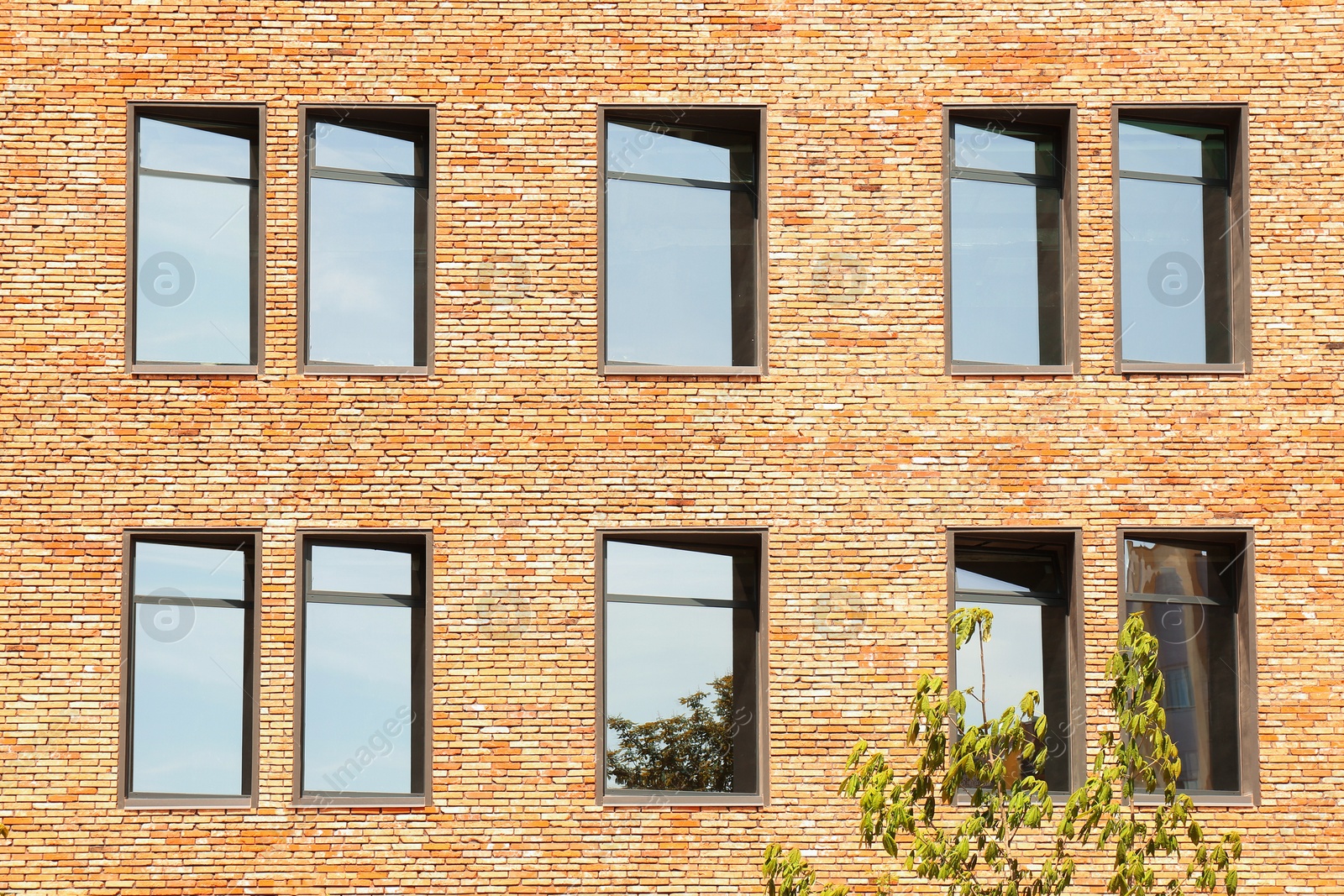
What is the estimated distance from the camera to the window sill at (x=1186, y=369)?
15.6 metres

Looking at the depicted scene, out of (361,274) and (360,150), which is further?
(360,150)

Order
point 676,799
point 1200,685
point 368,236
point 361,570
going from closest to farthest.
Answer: point 676,799
point 361,570
point 1200,685
point 368,236

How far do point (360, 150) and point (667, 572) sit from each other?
592cm

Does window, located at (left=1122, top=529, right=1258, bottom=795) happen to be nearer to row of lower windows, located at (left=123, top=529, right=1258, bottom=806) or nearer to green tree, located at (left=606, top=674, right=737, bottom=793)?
row of lower windows, located at (left=123, top=529, right=1258, bottom=806)

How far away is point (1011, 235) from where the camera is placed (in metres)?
16.2

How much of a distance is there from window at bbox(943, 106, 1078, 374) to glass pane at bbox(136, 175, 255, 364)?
7977 millimetres

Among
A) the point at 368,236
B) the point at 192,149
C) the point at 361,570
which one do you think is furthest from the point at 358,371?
the point at 192,149

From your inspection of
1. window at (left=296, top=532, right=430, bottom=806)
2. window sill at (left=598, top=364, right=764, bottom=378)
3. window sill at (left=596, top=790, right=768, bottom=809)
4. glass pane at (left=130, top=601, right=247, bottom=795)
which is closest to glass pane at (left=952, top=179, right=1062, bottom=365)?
window sill at (left=598, top=364, right=764, bottom=378)

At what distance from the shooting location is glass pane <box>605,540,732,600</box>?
15.5 metres

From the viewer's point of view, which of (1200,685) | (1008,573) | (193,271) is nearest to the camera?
(1200,685)

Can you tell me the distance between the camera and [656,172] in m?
16.2

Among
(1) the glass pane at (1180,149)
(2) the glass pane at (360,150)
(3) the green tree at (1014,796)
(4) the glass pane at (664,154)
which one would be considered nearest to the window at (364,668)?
(2) the glass pane at (360,150)

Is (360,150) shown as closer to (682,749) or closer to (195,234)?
(195,234)

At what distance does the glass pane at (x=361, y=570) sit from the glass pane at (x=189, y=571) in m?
0.85
